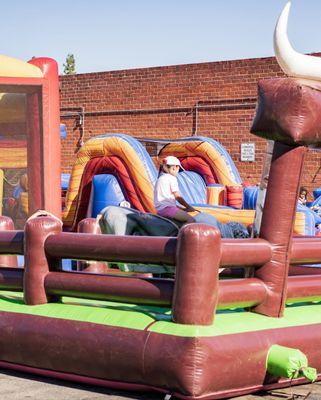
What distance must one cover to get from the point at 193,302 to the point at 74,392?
0.84 m

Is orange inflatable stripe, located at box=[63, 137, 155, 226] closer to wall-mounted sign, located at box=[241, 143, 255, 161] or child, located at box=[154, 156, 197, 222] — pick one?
child, located at box=[154, 156, 197, 222]

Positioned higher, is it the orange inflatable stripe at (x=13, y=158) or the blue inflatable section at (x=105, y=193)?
the orange inflatable stripe at (x=13, y=158)

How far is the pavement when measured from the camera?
4016 mm

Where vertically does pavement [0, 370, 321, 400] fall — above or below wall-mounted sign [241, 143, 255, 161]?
below

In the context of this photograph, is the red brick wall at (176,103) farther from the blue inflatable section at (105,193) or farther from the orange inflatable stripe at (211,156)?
the blue inflatable section at (105,193)

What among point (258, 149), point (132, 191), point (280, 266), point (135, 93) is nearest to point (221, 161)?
point (132, 191)

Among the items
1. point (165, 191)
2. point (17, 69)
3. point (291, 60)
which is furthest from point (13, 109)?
point (291, 60)

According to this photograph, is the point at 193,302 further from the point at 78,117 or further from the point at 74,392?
the point at 78,117

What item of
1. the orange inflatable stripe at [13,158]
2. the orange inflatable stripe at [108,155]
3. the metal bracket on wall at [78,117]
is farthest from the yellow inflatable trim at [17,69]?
the metal bracket on wall at [78,117]

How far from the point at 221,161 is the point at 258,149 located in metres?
3.88

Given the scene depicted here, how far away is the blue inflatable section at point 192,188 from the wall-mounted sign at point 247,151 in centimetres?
431

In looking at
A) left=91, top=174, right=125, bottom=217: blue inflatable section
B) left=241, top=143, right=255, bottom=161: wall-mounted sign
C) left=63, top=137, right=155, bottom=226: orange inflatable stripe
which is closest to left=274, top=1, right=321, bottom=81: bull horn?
left=63, top=137, right=155, bottom=226: orange inflatable stripe

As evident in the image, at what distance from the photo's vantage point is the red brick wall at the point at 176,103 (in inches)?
592

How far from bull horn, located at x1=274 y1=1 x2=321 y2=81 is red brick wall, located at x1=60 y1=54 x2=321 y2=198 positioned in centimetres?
1013
